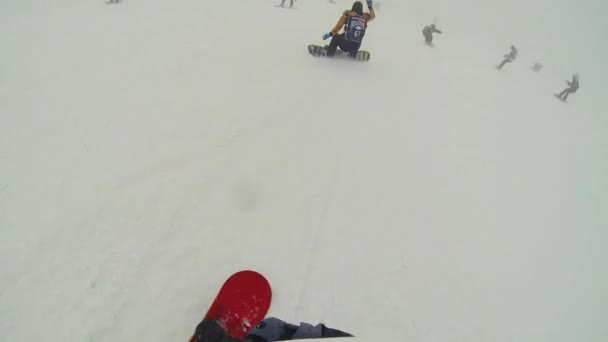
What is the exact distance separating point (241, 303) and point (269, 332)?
36 cm

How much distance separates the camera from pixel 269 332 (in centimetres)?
203

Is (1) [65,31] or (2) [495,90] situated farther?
(2) [495,90]

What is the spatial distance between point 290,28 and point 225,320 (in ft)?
26.8

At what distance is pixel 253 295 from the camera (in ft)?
7.73

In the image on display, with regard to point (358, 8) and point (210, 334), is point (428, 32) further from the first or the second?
point (210, 334)

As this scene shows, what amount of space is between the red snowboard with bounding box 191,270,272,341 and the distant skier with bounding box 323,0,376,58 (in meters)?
5.33

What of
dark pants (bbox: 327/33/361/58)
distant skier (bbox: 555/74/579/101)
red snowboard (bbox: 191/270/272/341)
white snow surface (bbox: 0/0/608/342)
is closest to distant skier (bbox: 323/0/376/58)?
dark pants (bbox: 327/33/361/58)

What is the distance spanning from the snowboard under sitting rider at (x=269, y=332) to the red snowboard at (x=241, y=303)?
4.4 inches

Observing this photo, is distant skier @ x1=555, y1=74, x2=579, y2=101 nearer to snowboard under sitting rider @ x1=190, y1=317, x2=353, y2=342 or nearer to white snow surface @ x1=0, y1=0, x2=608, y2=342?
white snow surface @ x1=0, y1=0, x2=608, y2=342

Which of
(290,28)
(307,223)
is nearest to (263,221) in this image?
(307,223)

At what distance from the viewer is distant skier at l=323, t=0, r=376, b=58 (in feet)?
19.4

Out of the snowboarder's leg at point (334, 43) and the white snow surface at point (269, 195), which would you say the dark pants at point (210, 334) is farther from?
the snowboarder's leg at point (334, 43)

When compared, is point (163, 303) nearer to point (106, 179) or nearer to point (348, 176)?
point (106, 179)

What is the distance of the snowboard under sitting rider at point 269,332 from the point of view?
1.90 m
